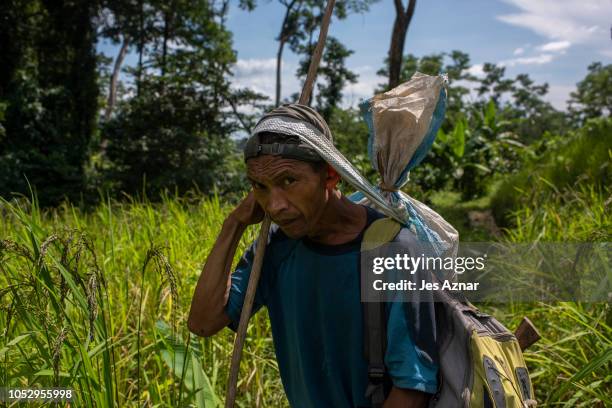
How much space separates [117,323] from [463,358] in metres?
1.77

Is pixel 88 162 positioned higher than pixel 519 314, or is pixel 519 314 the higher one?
pixel 88 162

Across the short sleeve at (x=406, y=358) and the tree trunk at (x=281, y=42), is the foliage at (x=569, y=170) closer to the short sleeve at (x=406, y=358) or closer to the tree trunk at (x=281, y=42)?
the short sleeve at (x=406, y=358)

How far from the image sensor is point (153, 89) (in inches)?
444

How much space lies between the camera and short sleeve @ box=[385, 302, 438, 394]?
112cm

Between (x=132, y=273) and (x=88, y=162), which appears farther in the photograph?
(x=88, y=162)

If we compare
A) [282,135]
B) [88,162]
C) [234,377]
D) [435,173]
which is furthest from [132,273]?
[88,162]

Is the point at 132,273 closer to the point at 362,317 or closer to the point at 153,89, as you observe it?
the point at 362,317

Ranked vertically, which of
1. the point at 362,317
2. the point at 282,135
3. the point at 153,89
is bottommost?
the point at 362,317

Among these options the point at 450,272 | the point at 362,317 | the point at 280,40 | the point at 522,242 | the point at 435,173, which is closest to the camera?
the point at 362,317

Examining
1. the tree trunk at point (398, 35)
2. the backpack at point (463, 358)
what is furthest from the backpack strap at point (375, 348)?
the tree trunk at point (398, 35)

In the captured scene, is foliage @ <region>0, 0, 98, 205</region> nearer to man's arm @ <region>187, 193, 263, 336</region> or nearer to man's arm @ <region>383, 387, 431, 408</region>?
man's arm @ <region>187, 193, 263, 336</region>

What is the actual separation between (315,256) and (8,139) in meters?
11.9

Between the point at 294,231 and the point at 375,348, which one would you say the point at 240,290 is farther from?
the point at 375,348

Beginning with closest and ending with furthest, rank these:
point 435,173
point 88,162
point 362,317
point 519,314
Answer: point 362,317
point 519,314
point 435,173
point 88,162
